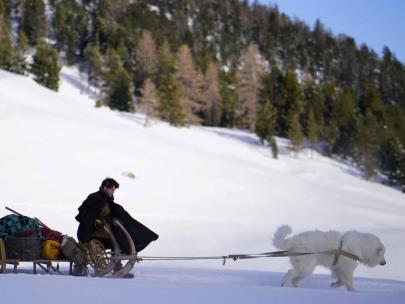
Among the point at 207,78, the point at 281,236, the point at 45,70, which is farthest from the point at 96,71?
the point at 281,236

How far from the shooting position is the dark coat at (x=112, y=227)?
7270 mm

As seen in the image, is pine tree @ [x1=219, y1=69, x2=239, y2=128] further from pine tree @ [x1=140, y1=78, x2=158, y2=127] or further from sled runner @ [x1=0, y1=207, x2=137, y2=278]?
sled runner @ [x1=0, y1=207, x2=137, y2=278]

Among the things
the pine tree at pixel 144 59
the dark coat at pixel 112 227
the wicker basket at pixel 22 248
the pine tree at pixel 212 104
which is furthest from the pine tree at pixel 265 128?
the wicker basket at pixel 22 248

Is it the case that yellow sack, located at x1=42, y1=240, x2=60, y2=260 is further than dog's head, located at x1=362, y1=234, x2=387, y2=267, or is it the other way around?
dog's head, located at x1=362, y1=234, x2=387, y2=267

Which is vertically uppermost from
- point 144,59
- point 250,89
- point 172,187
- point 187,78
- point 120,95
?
point 144,59

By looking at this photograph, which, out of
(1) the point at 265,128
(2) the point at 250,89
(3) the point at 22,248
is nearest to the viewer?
(3) the point at 22,248

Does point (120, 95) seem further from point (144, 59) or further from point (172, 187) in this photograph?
point (172, 187)

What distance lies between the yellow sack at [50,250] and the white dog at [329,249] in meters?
3.01

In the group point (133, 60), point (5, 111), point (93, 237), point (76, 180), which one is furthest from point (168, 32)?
point (93, 237)

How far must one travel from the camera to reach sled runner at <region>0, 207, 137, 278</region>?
663cm

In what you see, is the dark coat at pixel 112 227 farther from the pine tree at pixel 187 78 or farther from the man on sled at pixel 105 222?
the pine tree at pixel 187 78

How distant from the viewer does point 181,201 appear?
25562 mm

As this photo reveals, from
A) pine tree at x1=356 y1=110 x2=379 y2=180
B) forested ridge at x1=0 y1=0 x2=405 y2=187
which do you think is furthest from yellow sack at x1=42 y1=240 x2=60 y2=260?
pine tree at x1=356 y1=110 x2=379 y2=180

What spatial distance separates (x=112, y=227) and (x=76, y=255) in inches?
28.1
